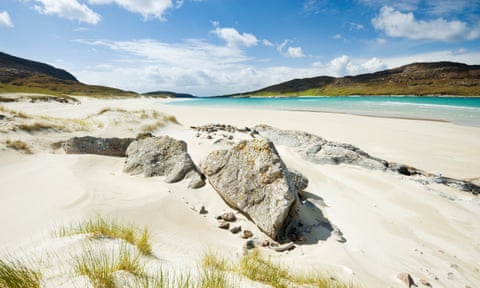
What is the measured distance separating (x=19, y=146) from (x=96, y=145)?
2352 mm

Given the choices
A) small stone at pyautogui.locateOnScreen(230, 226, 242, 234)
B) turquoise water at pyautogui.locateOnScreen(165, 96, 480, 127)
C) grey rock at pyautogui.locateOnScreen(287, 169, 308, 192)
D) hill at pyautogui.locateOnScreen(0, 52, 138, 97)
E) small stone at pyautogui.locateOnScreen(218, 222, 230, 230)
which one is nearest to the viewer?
small stone at pyautogui.locateOnScreen(230, 226, 242, 234)

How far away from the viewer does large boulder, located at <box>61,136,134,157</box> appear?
8.59 meters

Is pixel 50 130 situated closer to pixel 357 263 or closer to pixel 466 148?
pixel 357 263

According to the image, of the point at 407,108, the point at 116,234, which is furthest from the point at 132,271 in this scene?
the point at 407,108

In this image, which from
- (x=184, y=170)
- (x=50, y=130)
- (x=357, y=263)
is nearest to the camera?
(x=357, y=263)

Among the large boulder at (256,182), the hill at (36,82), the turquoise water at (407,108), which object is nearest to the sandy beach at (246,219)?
the large boulder at (256,182)

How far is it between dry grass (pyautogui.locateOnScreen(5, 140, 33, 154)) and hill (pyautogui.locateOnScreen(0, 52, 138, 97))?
239 feet

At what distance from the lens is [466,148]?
12.7 meters

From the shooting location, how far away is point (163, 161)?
6.79m

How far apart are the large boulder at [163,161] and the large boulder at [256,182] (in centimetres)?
51

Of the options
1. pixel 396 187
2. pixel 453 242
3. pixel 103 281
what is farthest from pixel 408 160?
pixel 103 281

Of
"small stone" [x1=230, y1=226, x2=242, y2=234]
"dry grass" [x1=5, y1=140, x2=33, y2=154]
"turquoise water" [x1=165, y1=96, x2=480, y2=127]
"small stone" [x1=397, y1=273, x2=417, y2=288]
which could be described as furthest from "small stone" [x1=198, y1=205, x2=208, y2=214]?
"turquoise water" [x1=165, y1=96, x2=480, y2=127]

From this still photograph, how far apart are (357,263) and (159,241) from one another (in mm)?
3533

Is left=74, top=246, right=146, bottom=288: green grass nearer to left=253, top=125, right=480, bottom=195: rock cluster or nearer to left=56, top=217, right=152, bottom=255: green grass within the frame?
left=56, top=217, right=152, bottom=255: green grass
